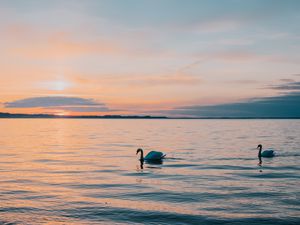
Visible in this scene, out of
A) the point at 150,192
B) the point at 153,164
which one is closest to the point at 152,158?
the point at 153,164

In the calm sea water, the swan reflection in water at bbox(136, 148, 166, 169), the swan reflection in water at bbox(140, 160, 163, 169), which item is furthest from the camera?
the swan reflection in water at bbox(136, 148, 166, 169)

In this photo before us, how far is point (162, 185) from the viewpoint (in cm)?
2425

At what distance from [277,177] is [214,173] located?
456 cm

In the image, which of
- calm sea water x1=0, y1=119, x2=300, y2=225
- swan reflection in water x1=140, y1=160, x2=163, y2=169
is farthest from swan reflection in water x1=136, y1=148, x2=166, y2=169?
calm sea water x1=0, y1=119, x2=300, y2=225

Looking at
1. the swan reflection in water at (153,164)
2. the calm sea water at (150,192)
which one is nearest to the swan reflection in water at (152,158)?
the swan reflection in water at (153,164)

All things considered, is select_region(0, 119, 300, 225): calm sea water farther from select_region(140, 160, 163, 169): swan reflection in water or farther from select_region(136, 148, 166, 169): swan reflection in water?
select_region(136, 148, 166, 169): swan reflection in water

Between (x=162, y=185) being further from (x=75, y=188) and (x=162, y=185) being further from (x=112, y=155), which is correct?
(x=112, y=155)

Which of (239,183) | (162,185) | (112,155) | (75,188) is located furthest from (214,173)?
(112,155)

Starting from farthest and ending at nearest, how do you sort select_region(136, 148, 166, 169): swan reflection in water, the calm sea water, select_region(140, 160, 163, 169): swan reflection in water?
select_region(136, 148, 166, 169): swan reflection in water
select_region(140, 160, 163, 169): swan reflection in water
the calm sea water

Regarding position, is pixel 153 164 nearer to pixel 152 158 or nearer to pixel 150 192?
pixel 152 158

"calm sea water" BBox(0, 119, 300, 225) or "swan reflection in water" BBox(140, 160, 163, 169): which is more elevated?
"calm sea water" BBox(0, 119, 300, 225)

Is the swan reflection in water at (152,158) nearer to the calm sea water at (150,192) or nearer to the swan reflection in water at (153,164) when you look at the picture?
the swan reflection in water at (153,164)

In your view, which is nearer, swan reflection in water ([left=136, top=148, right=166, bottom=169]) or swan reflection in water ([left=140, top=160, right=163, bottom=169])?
swan reflection in water ([left=140, top=160, right=163, bottom=169])

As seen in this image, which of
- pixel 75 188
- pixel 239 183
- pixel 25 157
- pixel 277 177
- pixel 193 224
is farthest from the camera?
pixel 25 157
